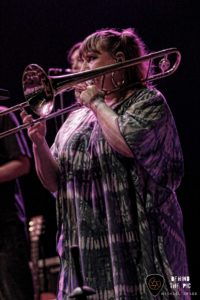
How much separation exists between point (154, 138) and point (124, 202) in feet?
0.88

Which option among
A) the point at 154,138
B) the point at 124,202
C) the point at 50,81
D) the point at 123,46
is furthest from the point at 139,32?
the point at 124,202

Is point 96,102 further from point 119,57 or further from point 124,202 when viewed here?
point 124,202

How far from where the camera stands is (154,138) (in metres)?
2.36

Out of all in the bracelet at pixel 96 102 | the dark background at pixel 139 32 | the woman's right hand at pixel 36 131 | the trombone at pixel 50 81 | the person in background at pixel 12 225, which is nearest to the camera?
the bracelet at pixel 96 102

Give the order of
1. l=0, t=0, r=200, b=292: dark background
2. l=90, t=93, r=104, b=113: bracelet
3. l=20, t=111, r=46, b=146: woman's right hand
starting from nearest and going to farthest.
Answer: l=90, t=93, r=104, b=113: bracelet
l=20, t=111, r=46, b=146: woman's right hand
l=0, t=0, r=200, b=292: dark background

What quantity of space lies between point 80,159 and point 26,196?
255cm

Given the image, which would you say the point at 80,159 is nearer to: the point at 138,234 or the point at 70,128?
the point at 70,128

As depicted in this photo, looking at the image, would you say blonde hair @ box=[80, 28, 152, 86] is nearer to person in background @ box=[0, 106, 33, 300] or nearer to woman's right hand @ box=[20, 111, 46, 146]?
woman's right hand @ box=[20, 111, 46, 146]

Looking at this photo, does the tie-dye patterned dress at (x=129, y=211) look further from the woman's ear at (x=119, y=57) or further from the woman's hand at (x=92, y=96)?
the woman's ear at (x=119, y=57)

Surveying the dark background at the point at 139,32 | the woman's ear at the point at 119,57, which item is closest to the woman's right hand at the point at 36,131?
the woman's ear at the point at 119,57

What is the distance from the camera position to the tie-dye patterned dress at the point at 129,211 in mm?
2297

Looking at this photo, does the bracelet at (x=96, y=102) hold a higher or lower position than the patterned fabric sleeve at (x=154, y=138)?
higher

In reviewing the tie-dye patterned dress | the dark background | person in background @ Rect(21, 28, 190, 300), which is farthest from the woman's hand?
the dark background

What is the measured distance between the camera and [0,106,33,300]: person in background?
2.91 metres
